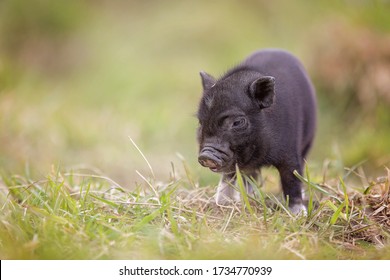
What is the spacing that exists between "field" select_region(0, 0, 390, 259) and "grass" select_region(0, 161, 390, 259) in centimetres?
1

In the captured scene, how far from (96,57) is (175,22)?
202cm

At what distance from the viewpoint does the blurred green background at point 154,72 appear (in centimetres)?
835

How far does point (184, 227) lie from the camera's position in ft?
14.9

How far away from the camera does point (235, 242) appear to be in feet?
14.1

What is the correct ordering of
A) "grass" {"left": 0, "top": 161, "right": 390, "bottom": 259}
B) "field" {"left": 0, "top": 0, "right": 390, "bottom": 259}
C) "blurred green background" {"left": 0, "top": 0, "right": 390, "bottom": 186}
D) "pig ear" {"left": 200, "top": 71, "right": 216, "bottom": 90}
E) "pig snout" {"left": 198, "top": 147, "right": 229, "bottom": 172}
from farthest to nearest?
"blurred green background" {"left": 0, "top": 0, "right": 390, "bottom": 186}, "pig ear" {"left": 200, "top": 71, "right": 216, "bottom": 90}, "pig snout" {"left": 198, "top": 147, "right": 229, "bottom": 172}, "field" {"left": 0, "top": 0, "right": 390, "bottom": 259}, "grass" {"left": 0, "top": 161, "right": 390, "bottom": 259}

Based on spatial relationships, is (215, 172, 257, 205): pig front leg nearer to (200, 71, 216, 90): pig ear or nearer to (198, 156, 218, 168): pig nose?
(198, 156, 218, 168): pig nose

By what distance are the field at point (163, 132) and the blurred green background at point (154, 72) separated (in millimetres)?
28

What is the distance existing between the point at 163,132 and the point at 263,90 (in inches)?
191

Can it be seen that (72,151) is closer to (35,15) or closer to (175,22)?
(35,15)

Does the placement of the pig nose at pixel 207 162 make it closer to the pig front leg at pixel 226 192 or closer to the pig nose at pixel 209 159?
the pig nose at pixel 209 159

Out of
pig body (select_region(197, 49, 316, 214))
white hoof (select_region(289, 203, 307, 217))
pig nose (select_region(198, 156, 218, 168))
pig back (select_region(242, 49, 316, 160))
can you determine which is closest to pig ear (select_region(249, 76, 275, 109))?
pig body (select_region(197, 49, 316, 214))

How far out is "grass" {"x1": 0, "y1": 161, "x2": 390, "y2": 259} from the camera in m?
4.19

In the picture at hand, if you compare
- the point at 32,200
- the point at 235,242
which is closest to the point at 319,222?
the point at 235,242

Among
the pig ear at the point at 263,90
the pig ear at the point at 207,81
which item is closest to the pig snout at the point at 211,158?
the pig ear at the point at 263,90
